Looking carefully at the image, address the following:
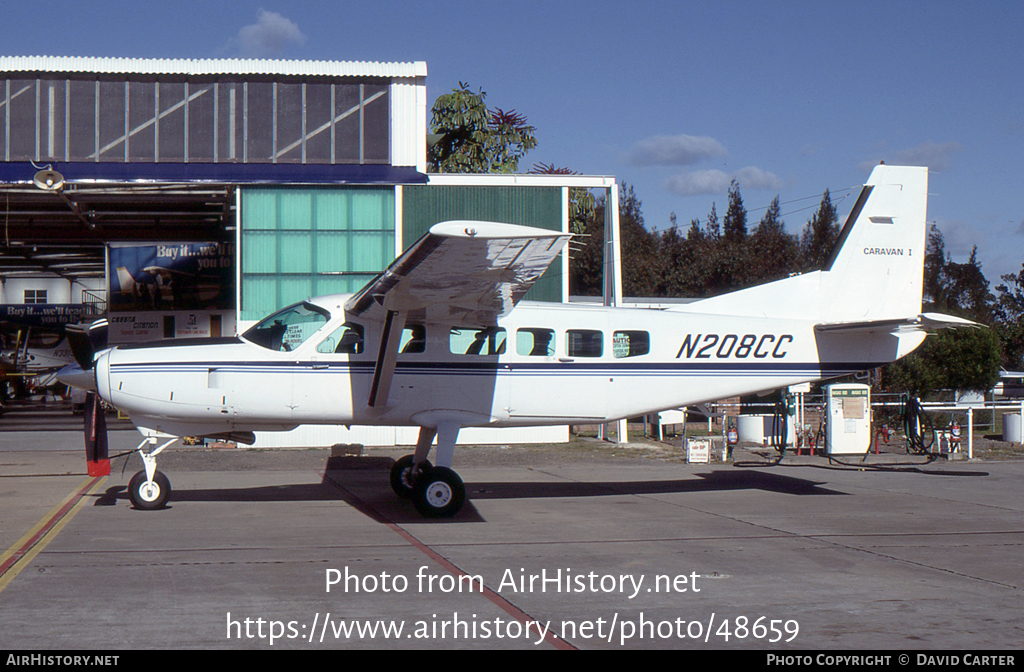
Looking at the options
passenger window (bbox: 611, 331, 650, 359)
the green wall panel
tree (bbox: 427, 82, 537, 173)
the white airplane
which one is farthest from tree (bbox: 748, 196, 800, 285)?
passenger window (bbox: 611, 331, 650, 359)

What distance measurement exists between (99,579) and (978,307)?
176 ft

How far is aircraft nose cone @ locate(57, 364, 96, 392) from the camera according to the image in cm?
994

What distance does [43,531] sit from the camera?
890 cm

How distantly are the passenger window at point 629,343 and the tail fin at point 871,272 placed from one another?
1162 millimetres

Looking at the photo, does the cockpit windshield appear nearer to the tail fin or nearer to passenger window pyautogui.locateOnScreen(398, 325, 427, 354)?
passenger window pyautogui.locateOnScreen(398, 325, 427, 354)

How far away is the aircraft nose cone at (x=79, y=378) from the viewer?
32.6 feet

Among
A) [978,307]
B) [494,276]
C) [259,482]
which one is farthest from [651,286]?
[494,276]

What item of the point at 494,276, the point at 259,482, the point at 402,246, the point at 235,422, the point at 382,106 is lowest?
the point at 259,482

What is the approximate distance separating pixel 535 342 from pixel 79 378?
5298 millimetres

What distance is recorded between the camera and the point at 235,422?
33.8 ft

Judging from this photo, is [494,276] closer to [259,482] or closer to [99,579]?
[99,579]

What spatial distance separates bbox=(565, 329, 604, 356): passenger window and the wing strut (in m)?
2.12

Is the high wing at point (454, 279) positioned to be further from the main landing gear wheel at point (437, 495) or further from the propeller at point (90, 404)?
the propeller at point (90, 404)

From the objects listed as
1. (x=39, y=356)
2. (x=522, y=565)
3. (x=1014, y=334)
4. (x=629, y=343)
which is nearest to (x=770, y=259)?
(x=1014, y=334)
